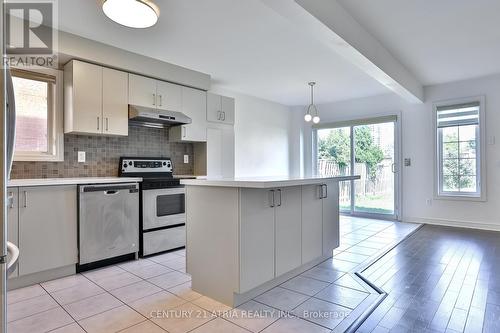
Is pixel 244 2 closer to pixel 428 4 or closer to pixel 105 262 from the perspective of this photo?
pixel 428 4

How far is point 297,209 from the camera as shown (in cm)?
279

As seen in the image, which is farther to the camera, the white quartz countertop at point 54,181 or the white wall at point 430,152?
the white wall at point 430,152

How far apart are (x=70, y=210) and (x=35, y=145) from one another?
86 cm

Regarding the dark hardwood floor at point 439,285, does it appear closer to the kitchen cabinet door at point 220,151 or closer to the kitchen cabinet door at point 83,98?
the kitchen cabinet door at point 220,151

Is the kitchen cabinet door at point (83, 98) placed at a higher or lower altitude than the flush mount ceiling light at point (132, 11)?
lower

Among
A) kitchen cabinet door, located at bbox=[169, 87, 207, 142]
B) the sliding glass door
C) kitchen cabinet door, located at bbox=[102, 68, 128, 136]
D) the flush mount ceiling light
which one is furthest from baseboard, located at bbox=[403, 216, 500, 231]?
the flush mount ceiling light

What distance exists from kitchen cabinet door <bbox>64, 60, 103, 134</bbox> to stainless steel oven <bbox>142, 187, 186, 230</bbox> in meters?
0.95

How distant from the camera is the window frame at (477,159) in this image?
4.79m

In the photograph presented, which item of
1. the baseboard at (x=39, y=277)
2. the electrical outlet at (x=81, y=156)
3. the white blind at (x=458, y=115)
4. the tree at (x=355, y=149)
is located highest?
the white blind at (x=458, y=115)

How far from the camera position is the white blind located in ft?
16.1

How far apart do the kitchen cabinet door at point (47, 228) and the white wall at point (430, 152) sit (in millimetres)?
5403

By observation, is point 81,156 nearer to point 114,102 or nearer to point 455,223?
point 114,102

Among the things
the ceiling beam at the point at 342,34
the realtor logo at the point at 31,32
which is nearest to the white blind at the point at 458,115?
the ceiling beam at the point at 342,34

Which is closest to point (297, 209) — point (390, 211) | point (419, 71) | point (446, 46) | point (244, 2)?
point (244, 2)
